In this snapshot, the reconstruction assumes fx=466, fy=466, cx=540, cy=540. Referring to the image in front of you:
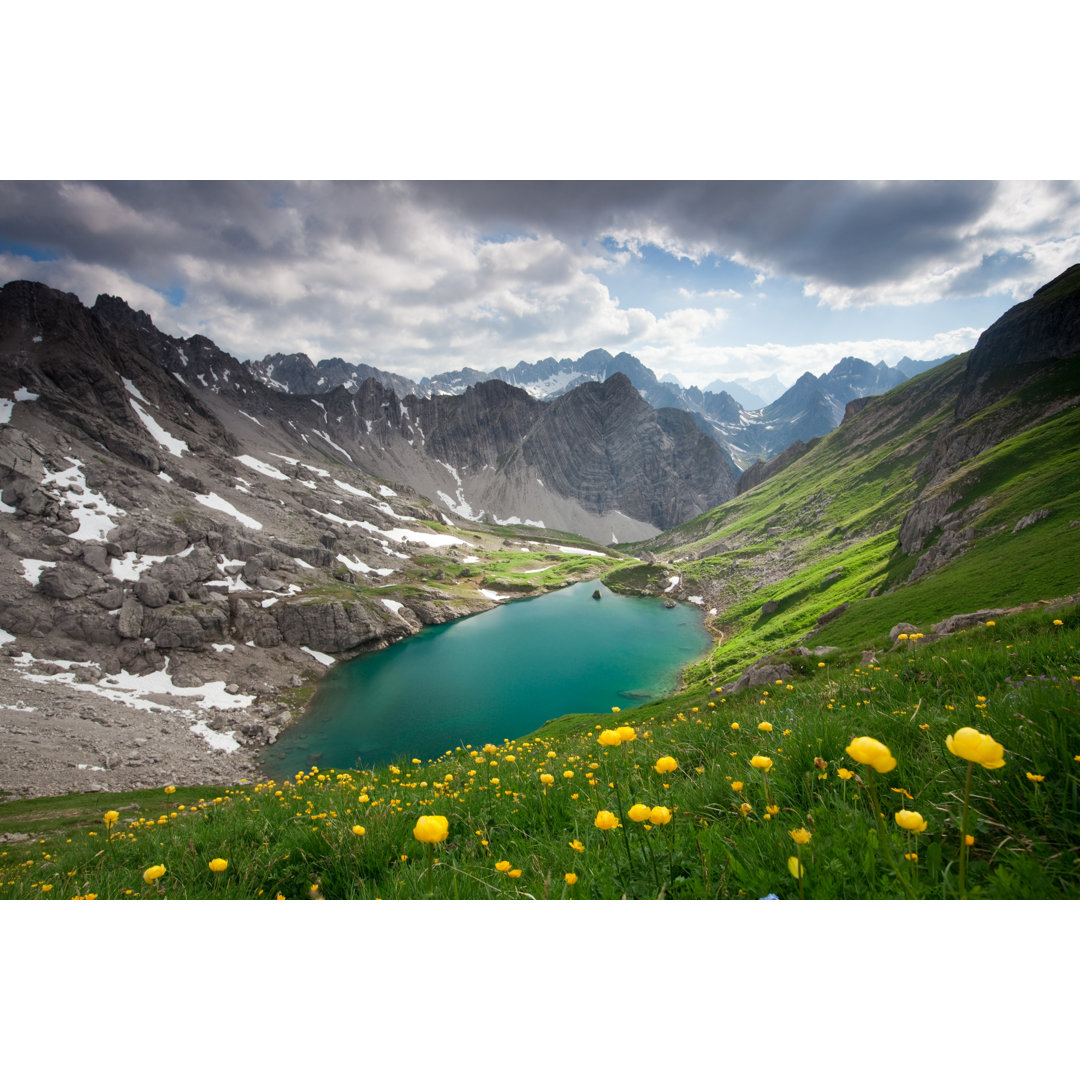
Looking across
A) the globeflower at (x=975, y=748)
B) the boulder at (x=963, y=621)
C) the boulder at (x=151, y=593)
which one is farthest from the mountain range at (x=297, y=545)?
the globeflower at (x=975, y=748)

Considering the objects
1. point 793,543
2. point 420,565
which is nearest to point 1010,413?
point 793,543

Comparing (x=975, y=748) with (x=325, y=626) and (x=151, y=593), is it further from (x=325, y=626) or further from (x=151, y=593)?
(x=325, y=626)

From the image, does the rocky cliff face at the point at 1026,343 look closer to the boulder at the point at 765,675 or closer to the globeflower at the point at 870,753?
the boulder at the point at 765,675

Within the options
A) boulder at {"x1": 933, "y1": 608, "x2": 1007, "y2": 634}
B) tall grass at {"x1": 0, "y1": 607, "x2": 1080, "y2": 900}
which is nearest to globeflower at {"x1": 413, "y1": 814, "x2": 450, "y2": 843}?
tall grass at {"x1": 0, "y1": 607, "x2": 1080, "y2": 900}

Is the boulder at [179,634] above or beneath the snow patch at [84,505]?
beneath

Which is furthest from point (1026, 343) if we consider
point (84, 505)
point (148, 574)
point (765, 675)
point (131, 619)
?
point (84, 505)

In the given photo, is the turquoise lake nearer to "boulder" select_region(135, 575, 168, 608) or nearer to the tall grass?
"boulder" select_region(135, 575, 168, 608)

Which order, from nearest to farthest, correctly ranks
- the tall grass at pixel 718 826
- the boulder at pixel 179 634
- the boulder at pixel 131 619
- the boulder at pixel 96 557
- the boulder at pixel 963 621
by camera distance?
the tall grass at pixel 718 826
the boulder at pixel 963 621
the boulder at pixel 131 619
the boulder at pixel 179 634
the boulder at pixel 96 557
